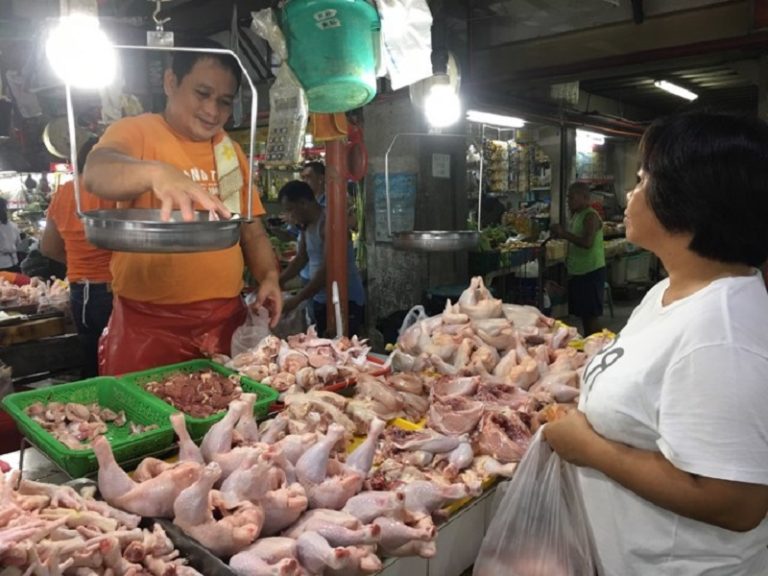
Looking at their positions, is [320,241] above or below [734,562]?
above

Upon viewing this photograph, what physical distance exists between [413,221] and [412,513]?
5.92 m

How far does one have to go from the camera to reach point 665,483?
143 centimetres

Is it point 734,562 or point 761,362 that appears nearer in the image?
point 761,362

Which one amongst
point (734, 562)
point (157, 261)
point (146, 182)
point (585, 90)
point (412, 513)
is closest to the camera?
point (734, 562)

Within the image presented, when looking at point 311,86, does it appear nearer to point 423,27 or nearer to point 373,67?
point 373,67

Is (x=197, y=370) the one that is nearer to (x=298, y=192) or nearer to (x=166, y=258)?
(x=166, y=258)

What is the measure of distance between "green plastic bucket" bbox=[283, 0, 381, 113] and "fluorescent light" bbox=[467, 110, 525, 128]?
559cm

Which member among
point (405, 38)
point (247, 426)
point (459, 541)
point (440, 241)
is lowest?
point (459, 541)

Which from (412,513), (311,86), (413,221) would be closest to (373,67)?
(311,86)

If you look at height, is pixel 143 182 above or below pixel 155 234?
above

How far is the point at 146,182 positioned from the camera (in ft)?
7.11

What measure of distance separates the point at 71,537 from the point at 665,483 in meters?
1.35

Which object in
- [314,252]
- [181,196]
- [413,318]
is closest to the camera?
[181,196]

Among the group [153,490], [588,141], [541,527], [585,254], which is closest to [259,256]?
[153,490]
